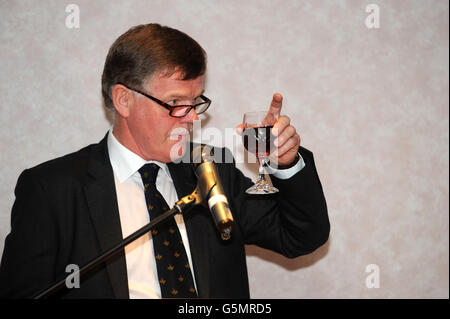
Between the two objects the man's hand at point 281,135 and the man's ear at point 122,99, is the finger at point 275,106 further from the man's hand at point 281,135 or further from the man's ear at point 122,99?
the man's ear at point 122,99

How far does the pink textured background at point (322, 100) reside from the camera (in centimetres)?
190

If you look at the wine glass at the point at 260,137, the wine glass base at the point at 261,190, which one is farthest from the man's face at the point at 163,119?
the wine glass base at the point at 261,190

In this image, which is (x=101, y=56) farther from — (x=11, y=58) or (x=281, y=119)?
(x=281, y=119)

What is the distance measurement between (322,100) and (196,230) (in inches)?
39.0

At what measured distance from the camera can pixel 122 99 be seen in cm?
157

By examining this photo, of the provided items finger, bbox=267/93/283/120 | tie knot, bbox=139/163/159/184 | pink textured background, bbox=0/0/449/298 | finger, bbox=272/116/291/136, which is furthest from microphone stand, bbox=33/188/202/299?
pink textured background, bbox=0/0/449/298

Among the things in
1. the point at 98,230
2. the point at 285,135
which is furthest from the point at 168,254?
the point at 285,135

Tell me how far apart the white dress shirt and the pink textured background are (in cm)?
46

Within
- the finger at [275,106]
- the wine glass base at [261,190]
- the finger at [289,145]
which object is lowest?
the wine glass base at [261,190]

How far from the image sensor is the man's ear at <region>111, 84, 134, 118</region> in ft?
5.09

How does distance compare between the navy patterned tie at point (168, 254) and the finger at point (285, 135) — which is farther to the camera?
the navy patterned tie at point (168, 254)

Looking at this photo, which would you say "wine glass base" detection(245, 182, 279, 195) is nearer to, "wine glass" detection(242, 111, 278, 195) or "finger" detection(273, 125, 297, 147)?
"wine glass" detection(242, 111, 278, 195)

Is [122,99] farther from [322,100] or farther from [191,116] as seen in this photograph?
[322,100]

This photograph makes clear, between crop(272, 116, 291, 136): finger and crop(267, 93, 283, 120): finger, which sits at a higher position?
crop(267, 93, 283, 120): finger
